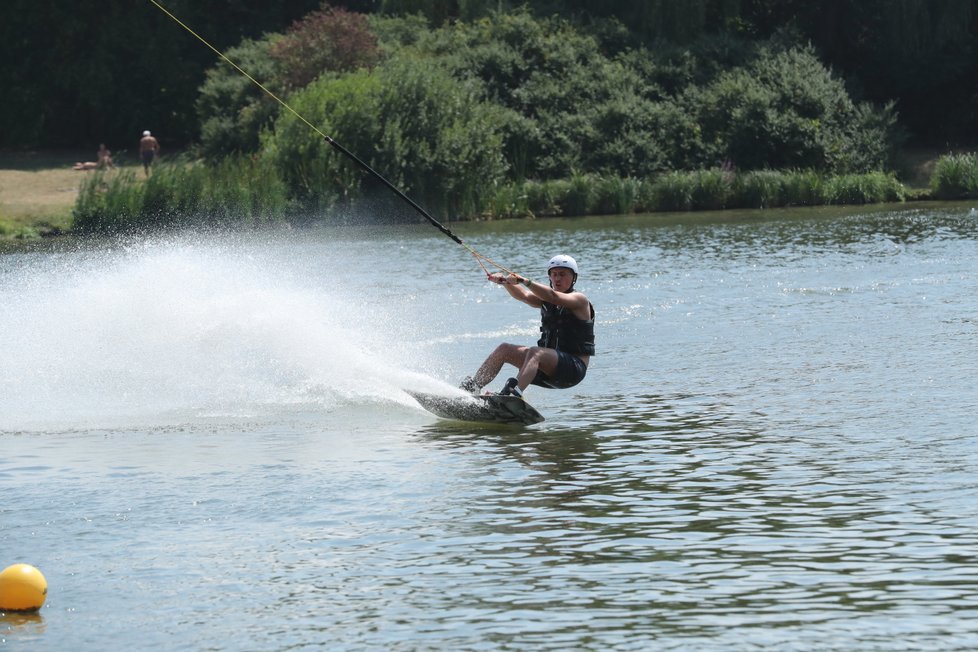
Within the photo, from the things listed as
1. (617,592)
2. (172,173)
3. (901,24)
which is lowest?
(617,592)

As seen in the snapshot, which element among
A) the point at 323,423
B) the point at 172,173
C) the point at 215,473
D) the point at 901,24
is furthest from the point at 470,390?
the point at 901,24

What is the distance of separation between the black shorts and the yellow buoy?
21.7 ft

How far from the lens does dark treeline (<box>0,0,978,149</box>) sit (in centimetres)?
5250

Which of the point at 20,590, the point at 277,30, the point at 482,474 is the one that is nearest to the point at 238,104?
the point at 277,30

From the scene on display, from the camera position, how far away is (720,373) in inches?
690

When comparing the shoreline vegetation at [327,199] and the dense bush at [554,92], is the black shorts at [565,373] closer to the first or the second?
the shoreline vegetation at [327,199]

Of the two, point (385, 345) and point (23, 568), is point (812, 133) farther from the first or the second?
point (23, 568)

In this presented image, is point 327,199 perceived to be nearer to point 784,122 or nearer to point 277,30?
point 784,122

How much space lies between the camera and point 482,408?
48.1 feet

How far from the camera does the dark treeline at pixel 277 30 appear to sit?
5250 centimetres

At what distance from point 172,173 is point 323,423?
26.7 meters

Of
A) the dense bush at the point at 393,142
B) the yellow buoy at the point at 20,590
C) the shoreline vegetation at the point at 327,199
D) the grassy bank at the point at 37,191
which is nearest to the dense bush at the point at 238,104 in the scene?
the shoreline vegetation at the point at 327,199

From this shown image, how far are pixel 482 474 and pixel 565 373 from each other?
8.63 ft

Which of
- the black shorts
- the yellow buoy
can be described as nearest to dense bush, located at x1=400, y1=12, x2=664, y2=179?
the black shorts
